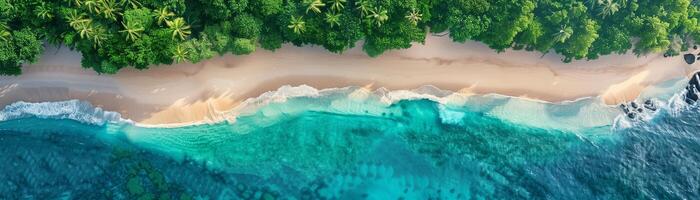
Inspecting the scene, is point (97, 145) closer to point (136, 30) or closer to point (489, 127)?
point (136, 30)

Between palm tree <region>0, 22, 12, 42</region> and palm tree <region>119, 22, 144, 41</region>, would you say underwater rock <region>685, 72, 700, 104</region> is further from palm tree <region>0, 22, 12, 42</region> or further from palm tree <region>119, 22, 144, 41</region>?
palm tree <region>0, 22, 12, 42</region>

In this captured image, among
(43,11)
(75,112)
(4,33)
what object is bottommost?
(75,112)

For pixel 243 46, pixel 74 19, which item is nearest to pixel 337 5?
pixel 243 46

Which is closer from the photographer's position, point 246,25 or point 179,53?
point 179,53

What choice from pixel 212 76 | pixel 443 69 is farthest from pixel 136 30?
pixel 443 69

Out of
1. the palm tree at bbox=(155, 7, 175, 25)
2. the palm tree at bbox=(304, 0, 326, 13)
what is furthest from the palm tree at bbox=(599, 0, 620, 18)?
the palm tree at bbox=(155, 7, 175, 25)

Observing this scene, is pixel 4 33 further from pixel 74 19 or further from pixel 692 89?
pixel 692 89

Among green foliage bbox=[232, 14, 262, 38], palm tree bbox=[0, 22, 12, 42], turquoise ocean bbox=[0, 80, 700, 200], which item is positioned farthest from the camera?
turquoise ocean bbox=[0, 80, 700, 200]
